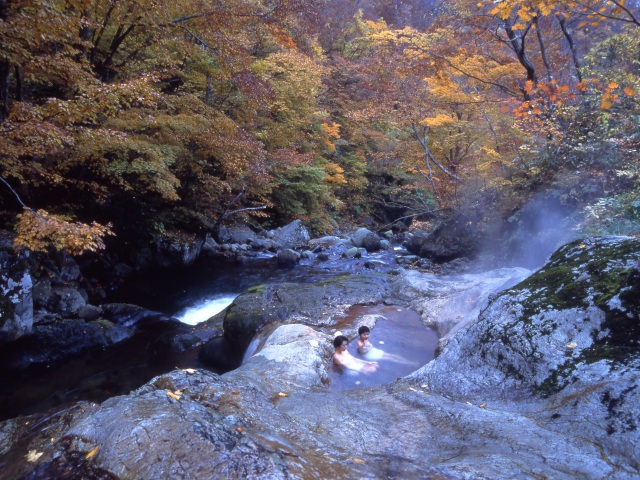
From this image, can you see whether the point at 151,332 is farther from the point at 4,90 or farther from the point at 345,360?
the point at 4,90

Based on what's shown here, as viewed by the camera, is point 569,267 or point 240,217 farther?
point 240,217

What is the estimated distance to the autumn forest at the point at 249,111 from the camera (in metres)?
6.54

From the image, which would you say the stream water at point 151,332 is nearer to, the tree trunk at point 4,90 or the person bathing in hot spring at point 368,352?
the person bathing in hot spring at point 368,352

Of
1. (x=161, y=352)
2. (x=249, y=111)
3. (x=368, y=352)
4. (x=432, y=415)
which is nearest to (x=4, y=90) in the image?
(x=161, y=352)

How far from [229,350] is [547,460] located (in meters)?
5.46

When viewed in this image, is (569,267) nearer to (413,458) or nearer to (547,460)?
(547,460)

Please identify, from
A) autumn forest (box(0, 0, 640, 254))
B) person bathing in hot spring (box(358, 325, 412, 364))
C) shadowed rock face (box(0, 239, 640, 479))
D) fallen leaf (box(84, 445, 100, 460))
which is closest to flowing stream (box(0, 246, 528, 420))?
person bathing in hot spring (box(358, 325, 412, 364))

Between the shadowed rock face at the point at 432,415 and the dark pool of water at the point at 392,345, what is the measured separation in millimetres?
822

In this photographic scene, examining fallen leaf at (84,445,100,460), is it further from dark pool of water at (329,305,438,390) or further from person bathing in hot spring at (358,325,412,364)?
person bathing in hot spring at (358,325,412,364)

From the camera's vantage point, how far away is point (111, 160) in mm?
9422

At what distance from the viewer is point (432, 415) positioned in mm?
3221

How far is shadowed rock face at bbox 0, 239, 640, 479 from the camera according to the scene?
6.73 feet

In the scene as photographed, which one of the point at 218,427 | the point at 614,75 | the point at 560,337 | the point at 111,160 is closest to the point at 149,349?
the point at 111,160

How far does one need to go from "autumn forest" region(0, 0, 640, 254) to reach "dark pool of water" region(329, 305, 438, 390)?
356cm
